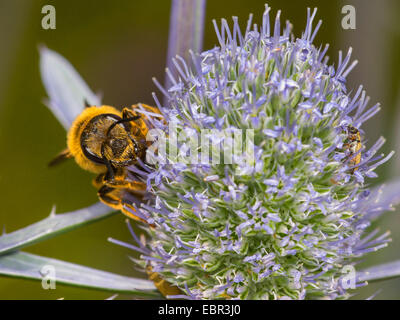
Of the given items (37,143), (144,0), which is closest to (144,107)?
(37,143)

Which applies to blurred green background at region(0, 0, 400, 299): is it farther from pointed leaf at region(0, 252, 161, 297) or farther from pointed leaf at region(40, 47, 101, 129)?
pointed leaf at region(0, 252, 161, 297)

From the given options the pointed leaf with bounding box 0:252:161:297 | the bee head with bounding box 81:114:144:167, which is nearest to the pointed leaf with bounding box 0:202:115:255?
the pointed leaf with bounding box 0:252:161:297

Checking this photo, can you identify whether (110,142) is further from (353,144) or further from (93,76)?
(93,76)

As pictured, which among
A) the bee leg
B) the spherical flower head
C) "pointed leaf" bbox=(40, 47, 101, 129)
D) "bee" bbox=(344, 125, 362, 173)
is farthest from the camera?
"pointed leaf" bbox=(40, 47, 101, 129)

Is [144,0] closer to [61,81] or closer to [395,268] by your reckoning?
[61,81]
